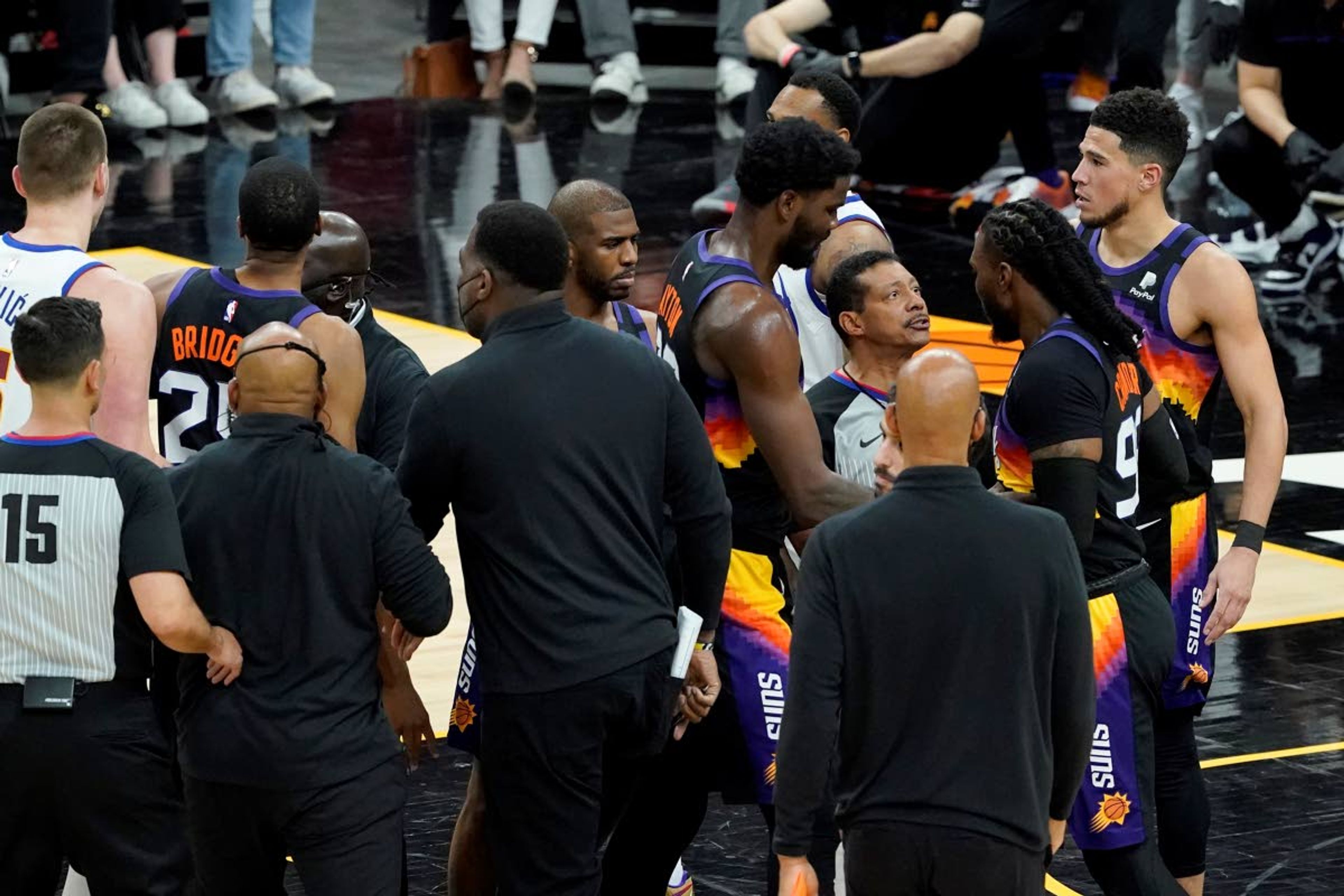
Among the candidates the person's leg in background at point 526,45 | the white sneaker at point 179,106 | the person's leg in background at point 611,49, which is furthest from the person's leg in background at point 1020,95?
the white sneaker at point 179,106

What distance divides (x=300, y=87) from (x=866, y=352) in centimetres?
1002

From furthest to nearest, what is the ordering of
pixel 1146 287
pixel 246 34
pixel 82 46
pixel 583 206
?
pixel 246 34, pixel 82 46, pixel 1146 287, pixel 583 206

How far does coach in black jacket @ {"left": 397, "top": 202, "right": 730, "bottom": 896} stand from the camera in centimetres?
406

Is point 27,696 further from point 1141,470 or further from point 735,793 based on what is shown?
point 1141,470

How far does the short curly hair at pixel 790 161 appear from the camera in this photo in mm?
4785

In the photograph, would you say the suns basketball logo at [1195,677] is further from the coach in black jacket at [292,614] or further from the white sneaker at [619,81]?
the white sneaker at [619,81]

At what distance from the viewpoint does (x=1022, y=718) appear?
358 cm

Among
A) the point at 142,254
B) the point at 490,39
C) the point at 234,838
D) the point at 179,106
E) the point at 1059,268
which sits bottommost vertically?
the point at 179,106

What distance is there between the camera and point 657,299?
10.2 m

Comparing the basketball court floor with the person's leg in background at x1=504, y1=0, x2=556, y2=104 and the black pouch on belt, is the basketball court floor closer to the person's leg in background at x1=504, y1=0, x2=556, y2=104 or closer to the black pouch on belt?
the person's leg in background at x1=504, y1=0, x2=556, y2=104

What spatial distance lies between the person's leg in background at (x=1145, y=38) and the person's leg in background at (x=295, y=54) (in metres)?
5.22

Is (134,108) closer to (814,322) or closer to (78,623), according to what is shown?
(814,322)

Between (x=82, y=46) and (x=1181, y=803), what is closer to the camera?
(x=1181, y=803)

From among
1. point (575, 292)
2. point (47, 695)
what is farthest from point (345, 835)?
point (575, 292)
